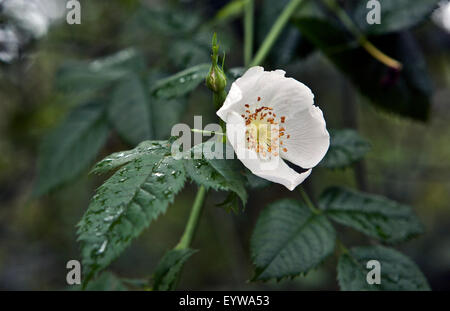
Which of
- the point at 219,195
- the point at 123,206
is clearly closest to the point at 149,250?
the point at 219,195

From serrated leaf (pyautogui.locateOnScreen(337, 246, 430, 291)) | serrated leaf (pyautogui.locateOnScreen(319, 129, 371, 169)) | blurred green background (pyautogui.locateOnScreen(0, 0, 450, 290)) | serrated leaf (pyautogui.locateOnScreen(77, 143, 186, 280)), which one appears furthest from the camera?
blurred green background (pyautogui.locateOnScreen(0, 0, 450, 290))

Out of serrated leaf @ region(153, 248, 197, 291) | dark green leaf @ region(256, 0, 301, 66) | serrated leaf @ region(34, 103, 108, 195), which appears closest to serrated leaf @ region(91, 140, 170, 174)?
serrated leaf @ region(153, 248, 197, 291)

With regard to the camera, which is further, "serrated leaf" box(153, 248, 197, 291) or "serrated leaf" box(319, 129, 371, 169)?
"serrated leaf" box(319, 129, 371, 169)

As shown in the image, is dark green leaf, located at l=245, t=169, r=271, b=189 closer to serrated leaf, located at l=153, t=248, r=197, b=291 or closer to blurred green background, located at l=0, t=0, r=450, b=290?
serrated leaf, located at l=153, t=248, r=197, b=291

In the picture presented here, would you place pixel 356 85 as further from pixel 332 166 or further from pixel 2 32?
pixel 2 32

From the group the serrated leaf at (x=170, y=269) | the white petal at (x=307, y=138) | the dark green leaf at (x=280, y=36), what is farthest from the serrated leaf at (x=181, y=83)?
the dark green leaf at (x=280, y=36)

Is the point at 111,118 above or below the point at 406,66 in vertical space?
below
